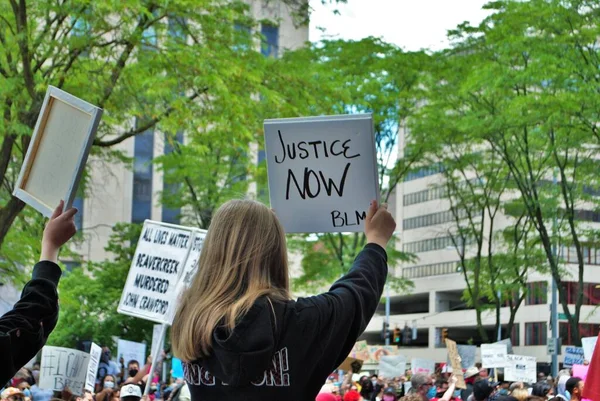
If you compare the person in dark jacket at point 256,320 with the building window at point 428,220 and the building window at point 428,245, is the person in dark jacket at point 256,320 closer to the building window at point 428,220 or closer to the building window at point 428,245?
the building window at point 428,220

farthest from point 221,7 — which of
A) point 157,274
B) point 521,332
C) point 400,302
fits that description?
point 400,302

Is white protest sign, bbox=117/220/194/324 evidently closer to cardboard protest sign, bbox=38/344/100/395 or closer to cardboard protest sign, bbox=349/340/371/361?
cardboard protest sign, bbox=38/344/100/395

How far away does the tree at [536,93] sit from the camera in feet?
80.9

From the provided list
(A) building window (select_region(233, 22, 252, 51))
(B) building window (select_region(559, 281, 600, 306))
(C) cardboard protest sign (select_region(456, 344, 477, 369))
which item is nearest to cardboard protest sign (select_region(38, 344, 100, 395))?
(A) building window (select_region(233, 22, 252, 51))

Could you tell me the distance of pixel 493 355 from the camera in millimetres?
23453

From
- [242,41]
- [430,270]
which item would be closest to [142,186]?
[430,270]

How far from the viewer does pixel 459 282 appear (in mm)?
80062

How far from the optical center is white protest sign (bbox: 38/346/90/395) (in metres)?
11.2

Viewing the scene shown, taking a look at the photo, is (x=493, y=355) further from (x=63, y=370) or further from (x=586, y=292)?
(x=586, y=292)

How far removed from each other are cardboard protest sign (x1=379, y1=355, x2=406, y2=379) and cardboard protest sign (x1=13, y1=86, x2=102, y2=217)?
22480 mm

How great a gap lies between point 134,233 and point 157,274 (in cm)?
2624

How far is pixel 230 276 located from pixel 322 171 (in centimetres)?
106

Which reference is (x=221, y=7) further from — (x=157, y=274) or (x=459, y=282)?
(x=459, y=282)

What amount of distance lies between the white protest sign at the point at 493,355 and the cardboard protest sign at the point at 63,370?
13.5 meters
